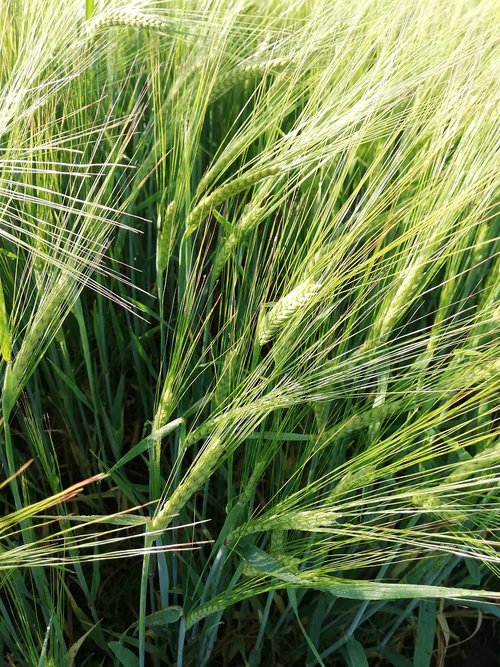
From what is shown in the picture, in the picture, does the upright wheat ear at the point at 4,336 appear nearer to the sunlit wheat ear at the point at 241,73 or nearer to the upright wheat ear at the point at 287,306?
the upright wheat ear at the point at 287,306

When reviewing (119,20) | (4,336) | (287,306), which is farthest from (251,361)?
(119,20)

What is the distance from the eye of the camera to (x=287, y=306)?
2.03 feet

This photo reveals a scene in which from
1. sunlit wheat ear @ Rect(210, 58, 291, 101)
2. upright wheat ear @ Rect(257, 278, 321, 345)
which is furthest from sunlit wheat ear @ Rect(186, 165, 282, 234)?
sunlit wheat ear @ Rect(210, 58, 291, 101)

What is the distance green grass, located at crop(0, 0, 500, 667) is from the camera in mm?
643

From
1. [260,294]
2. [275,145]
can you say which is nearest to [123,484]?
[260,294]

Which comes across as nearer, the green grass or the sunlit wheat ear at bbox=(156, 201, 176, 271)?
the green grass

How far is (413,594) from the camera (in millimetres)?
593

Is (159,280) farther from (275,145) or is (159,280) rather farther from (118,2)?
(118,2)

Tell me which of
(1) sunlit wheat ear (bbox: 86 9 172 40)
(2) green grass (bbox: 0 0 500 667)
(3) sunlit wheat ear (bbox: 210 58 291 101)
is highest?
(1) sunlit wheat ear (bbox: 86 9 172 40)

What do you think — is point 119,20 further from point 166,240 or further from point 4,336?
point 4,336

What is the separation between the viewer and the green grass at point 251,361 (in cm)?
64

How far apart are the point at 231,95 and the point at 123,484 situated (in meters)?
0.70

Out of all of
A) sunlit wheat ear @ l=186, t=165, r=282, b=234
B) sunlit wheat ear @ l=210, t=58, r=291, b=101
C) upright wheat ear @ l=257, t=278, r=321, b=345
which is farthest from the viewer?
sunlit wheat ear @ l=210, t=58, r=291, b=101

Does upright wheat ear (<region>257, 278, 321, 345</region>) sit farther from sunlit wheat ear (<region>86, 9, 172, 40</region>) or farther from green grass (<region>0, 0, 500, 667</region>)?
sunlit wheat ear (<region>86, 9, 172, 40</region>)
